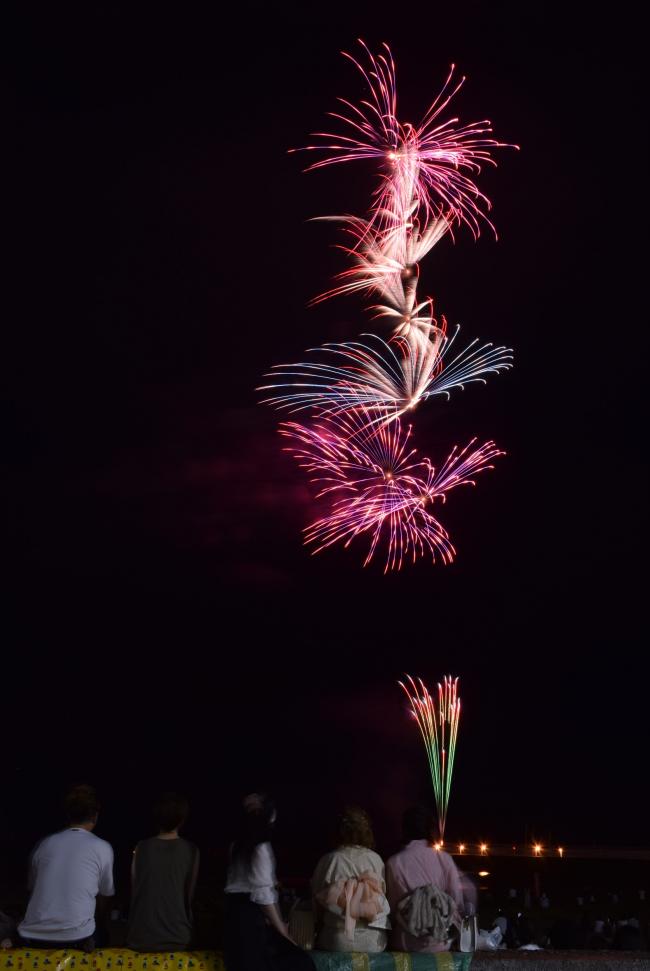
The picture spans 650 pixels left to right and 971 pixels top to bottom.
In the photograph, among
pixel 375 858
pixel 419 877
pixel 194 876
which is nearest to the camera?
pixel 194 876

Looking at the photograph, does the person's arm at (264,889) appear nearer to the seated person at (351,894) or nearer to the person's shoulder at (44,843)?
the seated person at (351,894)

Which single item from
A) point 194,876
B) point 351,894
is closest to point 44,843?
point 194,876

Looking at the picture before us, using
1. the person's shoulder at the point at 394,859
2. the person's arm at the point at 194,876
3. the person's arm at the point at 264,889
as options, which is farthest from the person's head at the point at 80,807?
the person's shoulder at the point at 394,859

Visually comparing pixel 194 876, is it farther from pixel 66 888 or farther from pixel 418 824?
pixel 418 824

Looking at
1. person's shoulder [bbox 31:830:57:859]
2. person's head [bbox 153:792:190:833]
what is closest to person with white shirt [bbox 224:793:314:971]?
person's head [bbox 153:792:190:833]

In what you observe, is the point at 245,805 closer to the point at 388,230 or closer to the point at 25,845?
the point at 388,230

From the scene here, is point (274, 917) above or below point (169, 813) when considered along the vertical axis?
below

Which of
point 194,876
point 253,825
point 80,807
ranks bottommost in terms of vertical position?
point 194,876

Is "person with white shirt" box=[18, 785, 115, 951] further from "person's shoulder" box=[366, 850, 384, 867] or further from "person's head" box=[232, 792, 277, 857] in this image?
"person's shoulder" box=[366, 850, 384, 867]
